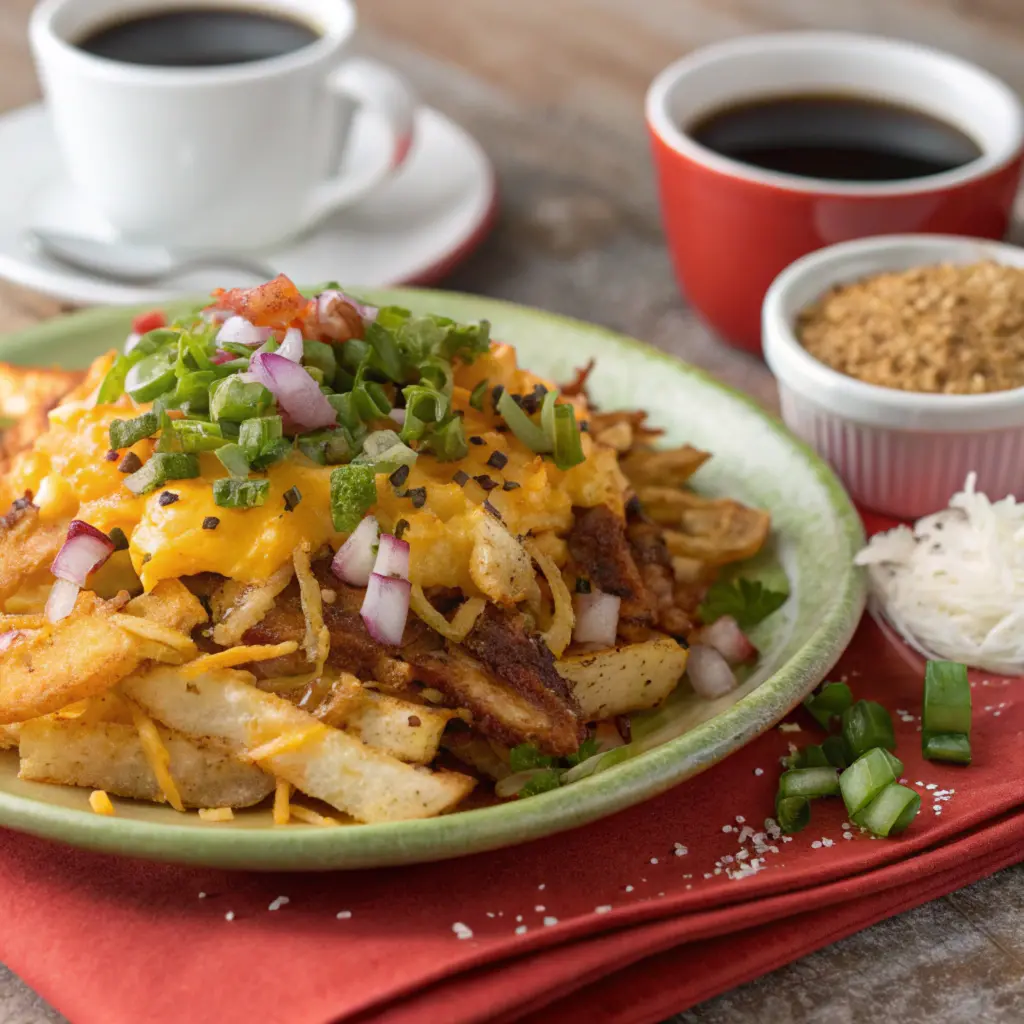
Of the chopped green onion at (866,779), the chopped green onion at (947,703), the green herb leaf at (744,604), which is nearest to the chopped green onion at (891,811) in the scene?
the chopped green onion at (866,779)

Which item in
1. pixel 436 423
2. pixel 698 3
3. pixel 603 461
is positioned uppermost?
pixel 436 423

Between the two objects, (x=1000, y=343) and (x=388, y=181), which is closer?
(x=1000, y=343)

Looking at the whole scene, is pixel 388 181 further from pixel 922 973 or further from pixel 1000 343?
pixel 922 973

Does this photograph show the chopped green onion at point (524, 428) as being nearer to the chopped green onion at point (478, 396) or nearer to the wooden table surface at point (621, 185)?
the chopped green onion at point (478, 396)

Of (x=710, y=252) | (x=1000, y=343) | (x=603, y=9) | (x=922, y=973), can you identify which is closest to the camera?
(x=922, y=973)

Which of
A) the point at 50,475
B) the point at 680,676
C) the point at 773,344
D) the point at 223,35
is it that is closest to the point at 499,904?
the point at 680,676

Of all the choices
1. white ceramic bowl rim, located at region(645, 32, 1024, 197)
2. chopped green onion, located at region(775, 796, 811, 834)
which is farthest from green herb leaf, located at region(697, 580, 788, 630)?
white ceramic bowl rim, located at region(645, 32, 1024, 197)

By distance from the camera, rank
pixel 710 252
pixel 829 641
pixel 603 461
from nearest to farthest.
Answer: pixel 829 641
pixel 603 461
pixel 710 252
